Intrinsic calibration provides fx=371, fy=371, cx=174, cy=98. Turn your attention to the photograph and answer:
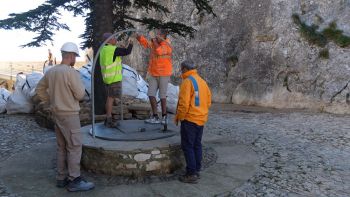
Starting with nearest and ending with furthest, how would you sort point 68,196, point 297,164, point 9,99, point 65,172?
point 68,196, point 65,172, point 297,164, point 9,99

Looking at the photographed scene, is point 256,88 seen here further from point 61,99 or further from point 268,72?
point 61,99

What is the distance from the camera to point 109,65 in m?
5.95

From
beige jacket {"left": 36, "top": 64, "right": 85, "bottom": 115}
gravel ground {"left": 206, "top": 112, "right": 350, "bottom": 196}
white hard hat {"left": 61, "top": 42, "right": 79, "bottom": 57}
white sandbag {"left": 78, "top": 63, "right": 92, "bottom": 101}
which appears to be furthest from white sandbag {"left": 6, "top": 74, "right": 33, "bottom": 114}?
white hard hat {"left": 61, "top": 42, "right": 79, "bottom": 57}

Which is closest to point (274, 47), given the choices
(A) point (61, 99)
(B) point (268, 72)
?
(B) point (268, 72)

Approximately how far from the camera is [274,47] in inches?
453

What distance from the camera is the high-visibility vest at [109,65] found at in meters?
5.87

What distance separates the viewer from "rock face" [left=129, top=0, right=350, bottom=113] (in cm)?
1044

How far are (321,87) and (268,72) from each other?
5.48 feet

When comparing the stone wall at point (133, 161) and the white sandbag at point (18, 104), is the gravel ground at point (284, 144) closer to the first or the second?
the white sandbag at point (18, 104)

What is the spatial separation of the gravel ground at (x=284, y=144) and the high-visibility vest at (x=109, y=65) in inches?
80.6

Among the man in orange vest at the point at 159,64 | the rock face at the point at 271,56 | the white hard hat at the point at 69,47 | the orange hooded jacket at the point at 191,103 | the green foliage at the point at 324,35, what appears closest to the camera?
the white hard hat at the point at 69,47

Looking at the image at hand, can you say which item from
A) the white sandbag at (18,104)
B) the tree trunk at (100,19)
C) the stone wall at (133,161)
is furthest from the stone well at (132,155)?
the white sandbag at (18,104)

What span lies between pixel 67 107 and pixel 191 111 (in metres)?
1.53

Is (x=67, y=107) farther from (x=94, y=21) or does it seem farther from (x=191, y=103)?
(x=94, y=21)
